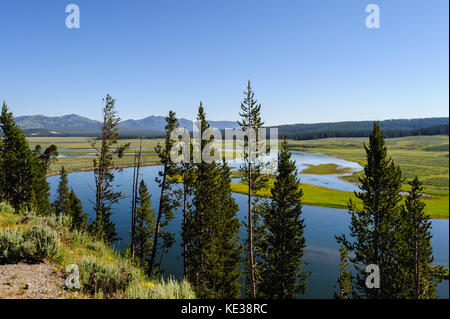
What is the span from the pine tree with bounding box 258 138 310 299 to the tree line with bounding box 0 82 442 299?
9cm

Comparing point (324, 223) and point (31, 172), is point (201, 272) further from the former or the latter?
point (324, 223)

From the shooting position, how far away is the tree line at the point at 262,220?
20.2 m

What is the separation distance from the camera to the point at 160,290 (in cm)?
578

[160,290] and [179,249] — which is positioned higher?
[160,290]

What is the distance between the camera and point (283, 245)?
23094mm

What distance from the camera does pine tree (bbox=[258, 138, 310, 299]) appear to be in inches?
887

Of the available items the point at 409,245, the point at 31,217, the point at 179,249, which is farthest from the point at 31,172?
the point at 409,245

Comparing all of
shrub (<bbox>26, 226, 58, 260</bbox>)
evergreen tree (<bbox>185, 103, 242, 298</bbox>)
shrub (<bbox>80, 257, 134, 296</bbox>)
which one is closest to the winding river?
evergreen tree (<bbox>185, 103, 242, 298</bbox>)

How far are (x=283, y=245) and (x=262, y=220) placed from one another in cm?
290

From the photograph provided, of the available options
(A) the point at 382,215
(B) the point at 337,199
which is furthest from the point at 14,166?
(B) the point at 337,199

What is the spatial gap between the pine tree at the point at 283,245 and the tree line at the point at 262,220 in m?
0.09

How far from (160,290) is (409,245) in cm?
2242
